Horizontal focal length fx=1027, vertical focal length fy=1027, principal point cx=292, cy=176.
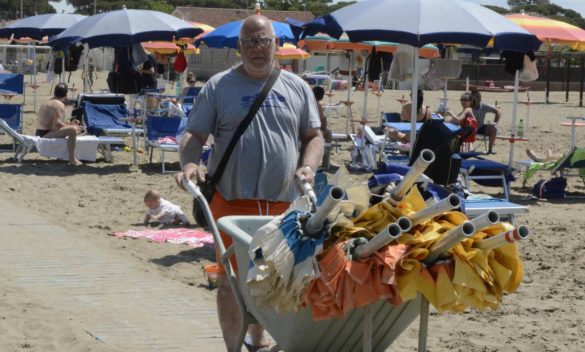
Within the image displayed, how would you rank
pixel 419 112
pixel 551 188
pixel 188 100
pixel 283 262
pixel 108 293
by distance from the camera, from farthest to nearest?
pixel 188 100, pixel 419 112, pixel 551 188, pixel 108 293, pixel 283 262

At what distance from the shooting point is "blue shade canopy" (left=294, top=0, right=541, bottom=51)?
12.9m

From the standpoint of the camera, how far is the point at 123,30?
54.2ft

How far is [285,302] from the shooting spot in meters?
3.72

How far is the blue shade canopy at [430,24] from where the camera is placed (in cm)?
1288

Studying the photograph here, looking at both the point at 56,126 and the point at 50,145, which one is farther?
the point at 56,126

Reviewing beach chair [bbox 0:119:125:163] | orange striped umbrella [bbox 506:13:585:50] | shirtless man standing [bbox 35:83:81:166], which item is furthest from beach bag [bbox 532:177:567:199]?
shirtless man standing [bbox 35:83:81:166]

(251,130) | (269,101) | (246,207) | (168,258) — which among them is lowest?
(168,258)

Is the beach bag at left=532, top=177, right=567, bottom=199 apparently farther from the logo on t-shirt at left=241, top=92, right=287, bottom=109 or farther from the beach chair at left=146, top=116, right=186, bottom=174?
the logo on t-shirt at left=241, top=92, right=287, bottom=109

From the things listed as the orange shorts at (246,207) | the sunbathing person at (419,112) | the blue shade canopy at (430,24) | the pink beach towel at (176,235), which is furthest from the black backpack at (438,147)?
the sunbathing person at (419,112)

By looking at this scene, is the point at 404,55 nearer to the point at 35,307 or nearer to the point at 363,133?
the point at 363,133

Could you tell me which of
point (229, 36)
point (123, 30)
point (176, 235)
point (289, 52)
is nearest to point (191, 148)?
point (176, 235)

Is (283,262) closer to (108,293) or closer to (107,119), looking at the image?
(108,293)

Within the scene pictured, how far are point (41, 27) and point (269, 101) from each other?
830 inches

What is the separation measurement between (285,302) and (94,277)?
4.23 meters
